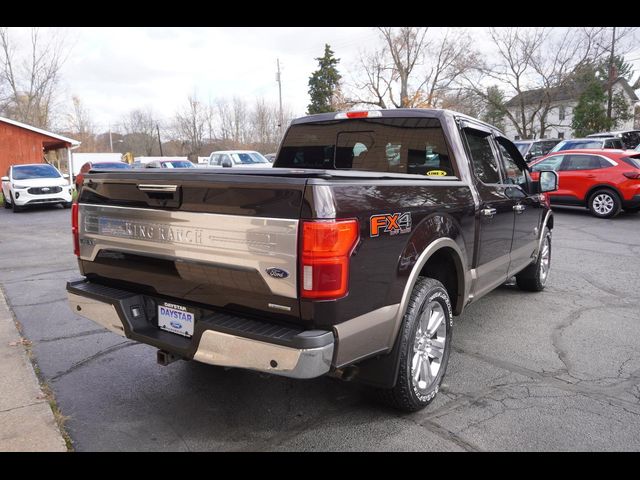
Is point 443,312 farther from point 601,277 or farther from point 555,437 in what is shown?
point 601,277

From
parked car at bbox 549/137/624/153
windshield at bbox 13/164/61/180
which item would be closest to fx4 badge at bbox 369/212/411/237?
parked car at bbox 549/137/624/153

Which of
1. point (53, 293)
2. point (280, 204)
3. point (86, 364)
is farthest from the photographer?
point (53, 293)

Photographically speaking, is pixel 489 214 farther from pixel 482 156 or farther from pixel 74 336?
pixel 74 336

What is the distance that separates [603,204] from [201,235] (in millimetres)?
12309

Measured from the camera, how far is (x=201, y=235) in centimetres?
259

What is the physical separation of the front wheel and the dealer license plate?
39.8ft

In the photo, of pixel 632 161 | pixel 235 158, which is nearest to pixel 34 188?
pixel 235 158

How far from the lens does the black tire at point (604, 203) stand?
11906 mm

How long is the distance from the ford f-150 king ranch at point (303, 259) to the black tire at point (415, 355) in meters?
0.01

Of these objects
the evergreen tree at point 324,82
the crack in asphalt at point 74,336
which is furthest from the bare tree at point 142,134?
the crack in asphalt at point 74,336

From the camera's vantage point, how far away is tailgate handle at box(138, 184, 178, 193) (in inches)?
106
